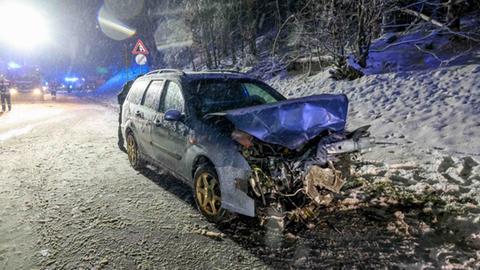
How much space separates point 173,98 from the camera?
4695 millimetres

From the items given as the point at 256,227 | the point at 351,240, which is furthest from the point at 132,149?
the point at 351,240

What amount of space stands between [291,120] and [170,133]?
1752 mm

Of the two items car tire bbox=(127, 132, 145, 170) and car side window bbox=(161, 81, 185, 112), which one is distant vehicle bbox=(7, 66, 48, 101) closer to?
car tire bbox=(127, 132, 145, 170)

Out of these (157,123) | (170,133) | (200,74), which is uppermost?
(200,74)

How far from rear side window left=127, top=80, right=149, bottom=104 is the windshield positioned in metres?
1.55

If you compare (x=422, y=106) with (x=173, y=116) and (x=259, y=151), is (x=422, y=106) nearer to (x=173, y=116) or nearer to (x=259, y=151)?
(x=259, y=151)

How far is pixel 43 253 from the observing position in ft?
10.8

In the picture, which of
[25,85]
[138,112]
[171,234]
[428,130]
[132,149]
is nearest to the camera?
[171,234]

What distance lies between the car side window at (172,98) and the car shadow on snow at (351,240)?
1.69m

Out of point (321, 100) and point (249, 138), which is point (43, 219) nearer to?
point (249, 138)

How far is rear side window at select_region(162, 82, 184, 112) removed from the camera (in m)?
4.48

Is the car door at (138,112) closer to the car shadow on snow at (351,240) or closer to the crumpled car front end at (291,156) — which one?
the crumpled car front end at (291,156)

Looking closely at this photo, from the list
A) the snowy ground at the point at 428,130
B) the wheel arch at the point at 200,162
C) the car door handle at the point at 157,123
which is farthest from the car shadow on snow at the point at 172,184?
the snowy ground at the point at 428,130

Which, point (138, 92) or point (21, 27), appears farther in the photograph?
point (21, 27)
